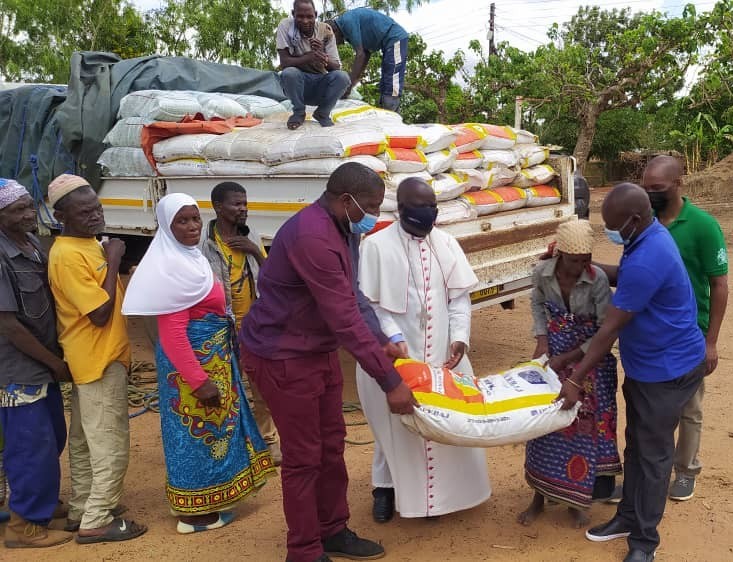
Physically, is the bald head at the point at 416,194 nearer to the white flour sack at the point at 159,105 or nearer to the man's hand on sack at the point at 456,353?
the man's hand on sack at the point at 456,353

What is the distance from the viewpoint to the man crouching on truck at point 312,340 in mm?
2531

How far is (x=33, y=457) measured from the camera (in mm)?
3131

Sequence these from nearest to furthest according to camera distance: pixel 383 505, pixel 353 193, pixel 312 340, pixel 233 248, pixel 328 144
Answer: pixel 353 193
pixel 312 340
pixel 383 505
pixel 233 248
pixel 328 144

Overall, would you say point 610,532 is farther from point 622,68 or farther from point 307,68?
point 622,68

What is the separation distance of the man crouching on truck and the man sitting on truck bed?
2543mm

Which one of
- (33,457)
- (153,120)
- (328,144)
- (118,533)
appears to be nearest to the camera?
(33,457)

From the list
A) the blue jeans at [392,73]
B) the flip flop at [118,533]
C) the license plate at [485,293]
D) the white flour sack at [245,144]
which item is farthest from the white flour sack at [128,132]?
the flip flop at [118,533]

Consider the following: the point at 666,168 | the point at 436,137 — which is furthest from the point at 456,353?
the point at 436,137

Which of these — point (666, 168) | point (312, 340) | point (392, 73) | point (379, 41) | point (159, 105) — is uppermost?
point (379, 41)

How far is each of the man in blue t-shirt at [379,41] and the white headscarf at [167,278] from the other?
138 inches

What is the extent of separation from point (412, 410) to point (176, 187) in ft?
11.0

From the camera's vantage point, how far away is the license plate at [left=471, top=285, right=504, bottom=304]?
492cm

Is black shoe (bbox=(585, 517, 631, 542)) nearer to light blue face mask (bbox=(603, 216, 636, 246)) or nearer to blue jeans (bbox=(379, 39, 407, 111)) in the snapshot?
light blue face mask (bbox=(603, 216, 636, 246))

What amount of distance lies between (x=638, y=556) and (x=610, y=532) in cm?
23
